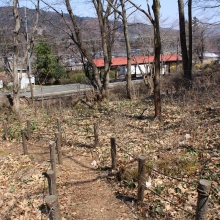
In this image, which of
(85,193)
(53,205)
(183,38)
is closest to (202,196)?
(53,205)

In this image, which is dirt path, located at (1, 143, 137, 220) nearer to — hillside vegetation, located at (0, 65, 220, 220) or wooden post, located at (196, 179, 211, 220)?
hillside vegetation, located at (0, 65, 220, 220)

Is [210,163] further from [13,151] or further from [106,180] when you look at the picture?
[13,151]

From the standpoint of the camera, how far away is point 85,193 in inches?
200

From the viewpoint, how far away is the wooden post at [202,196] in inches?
107

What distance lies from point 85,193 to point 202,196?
2.86 meters

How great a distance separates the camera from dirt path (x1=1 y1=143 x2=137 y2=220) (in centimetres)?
431

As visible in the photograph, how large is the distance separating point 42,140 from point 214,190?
649 cm

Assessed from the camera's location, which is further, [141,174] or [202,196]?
[141,174]

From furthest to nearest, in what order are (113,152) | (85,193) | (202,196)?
(113,152), (85,193), (202,196)

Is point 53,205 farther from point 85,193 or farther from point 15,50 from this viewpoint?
point 15,50

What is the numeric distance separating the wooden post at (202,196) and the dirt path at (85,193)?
4.68 feet

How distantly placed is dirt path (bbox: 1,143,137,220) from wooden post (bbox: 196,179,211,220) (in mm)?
1428

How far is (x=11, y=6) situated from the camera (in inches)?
515

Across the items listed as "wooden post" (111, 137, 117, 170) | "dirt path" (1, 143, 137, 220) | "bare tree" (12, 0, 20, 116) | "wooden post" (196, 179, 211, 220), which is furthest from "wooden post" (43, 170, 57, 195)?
"bare tree" (12, 0, 20, 116)
